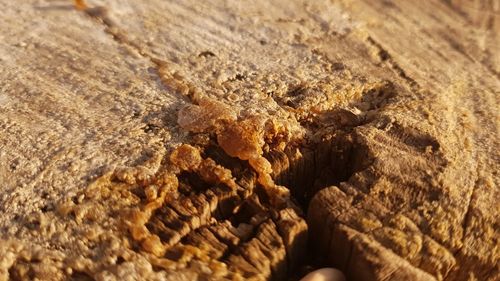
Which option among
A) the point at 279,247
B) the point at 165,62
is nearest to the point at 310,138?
the point at 279,247

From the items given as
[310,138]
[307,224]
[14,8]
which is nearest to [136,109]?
[310,138]

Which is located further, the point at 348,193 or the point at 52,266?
the point at 348,193

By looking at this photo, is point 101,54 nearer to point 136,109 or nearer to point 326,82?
point 136,109

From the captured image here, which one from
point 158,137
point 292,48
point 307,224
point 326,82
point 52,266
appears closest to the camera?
point 52,266

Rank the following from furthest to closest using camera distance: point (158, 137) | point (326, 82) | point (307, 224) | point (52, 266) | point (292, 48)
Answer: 1. point (292, 48)
2. point (326, 82)
3. point (158, 137)
4. point (307, 224)
5. point (52, 266)

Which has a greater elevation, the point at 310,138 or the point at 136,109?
the point at 310,138

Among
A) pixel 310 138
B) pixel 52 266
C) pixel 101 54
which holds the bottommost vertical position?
pixel 52 266
